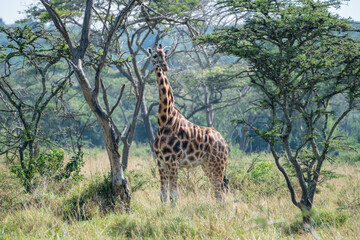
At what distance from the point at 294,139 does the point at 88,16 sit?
22403 millimetres

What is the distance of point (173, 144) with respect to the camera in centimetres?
600

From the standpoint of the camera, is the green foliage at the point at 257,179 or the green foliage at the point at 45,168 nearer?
the green foliage at the point at 45,168

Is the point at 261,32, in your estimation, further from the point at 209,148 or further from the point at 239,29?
the point at 209,148

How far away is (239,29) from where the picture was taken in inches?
217

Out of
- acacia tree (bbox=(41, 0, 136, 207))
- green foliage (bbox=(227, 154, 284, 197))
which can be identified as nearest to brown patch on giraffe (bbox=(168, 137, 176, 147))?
acacia tree (bbox=(41, 0, 136, 207))

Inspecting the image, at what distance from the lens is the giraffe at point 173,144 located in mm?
5969

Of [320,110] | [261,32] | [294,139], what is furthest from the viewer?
[294,139]

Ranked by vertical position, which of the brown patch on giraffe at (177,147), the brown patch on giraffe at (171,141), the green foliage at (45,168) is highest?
the brown patch on giraffe at (171,141)

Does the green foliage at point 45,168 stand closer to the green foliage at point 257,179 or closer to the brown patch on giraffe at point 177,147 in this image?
the brown patch on giraffe at point 177,147

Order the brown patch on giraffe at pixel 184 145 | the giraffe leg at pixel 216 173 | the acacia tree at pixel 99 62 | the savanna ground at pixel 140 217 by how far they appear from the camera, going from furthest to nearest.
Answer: the giraffe leg at pixel 216 173 < the brown patch on giraffe at pixel 184 145 < the acacia tree at pixel 99 62 < the savanna ground at pixel 140 217

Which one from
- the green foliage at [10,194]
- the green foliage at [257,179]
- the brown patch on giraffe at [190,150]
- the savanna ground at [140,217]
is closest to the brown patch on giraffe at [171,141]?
the brown patch on giraffe at [190,150]

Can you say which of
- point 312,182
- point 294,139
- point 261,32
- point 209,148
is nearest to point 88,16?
point 261,32

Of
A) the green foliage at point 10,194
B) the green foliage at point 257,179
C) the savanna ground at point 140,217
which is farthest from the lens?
the green foliage at point 257,179

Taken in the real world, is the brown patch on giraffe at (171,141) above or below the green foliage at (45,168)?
above
